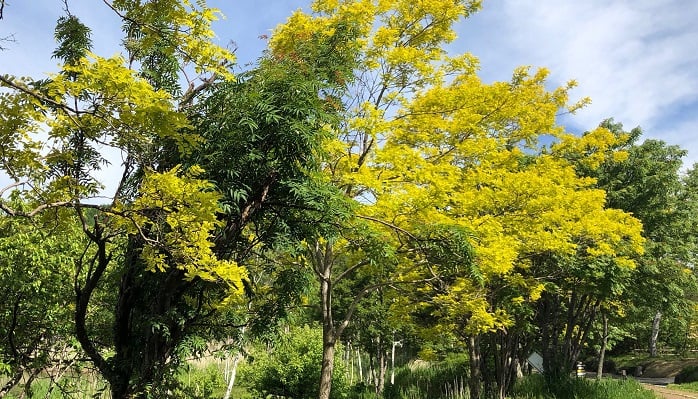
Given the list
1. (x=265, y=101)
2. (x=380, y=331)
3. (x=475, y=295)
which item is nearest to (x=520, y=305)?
(x=475, y=295)

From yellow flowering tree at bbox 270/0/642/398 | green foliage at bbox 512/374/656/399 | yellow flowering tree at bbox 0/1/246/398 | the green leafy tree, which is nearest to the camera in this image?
yellow flowering tree at bbox 0/1/246/398

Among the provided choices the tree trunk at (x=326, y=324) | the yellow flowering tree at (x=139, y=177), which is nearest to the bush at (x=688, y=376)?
the tree trunk at (x=326, y=324)

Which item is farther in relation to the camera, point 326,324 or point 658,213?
point 658,213

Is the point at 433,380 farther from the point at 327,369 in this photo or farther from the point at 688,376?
the point at 688,376

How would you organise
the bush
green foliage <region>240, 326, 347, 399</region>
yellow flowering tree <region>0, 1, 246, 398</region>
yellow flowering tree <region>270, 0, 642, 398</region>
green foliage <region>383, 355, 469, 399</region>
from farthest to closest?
1. the bush
2. green foliage <region>383, 355, 469, 399</region>
3. green foliage <region>240, 326, 347, 399</region>
4. yellow flowering tree <region>270, 0, 642, 398</region>
5. yellow flowering tree <region>0, 1, 246, 398</region>

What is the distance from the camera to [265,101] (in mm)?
5035

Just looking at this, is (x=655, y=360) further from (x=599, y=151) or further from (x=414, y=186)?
(x=414, y=186)

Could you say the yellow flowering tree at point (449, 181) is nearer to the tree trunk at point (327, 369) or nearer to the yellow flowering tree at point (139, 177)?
the tree trunk at point (327, 369)

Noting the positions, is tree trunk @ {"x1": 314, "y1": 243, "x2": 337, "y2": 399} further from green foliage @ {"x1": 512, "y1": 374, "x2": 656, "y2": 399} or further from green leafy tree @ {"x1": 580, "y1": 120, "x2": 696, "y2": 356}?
green leafy tree @ {"x1": 580, "y1": 120, "x2": 696, "y2": 356}

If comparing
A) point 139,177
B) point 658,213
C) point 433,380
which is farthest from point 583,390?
point 139,177

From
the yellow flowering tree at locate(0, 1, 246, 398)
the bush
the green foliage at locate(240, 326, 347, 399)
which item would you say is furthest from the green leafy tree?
the yellow flowering tree at locate(0, 1, 246, 398)

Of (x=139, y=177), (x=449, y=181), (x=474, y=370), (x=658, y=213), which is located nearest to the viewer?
(x=139, y=177)

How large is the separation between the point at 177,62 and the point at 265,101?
1800mm

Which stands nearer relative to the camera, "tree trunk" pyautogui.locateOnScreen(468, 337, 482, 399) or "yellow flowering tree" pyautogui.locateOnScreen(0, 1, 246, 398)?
"yellow flowering tree" pyautogui.locateOnScreen(0, 1, 246, 398)
